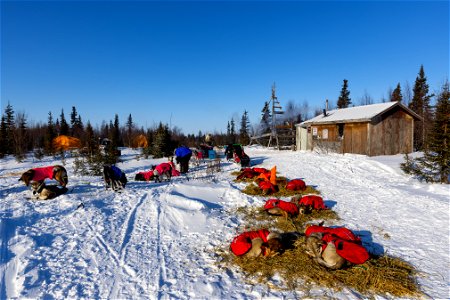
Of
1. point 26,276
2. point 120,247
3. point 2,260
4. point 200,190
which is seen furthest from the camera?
point 200,190

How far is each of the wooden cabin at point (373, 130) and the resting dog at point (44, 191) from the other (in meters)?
17.6

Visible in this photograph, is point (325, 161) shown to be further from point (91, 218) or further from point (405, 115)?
point (91, 218)

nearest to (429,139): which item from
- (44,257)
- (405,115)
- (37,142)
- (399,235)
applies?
(399,235)

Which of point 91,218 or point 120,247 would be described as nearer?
point 120,247

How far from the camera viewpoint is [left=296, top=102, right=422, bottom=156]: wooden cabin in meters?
16.8

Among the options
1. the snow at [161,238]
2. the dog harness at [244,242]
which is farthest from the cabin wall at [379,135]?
the dog harness at [244,242]

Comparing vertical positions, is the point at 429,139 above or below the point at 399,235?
above

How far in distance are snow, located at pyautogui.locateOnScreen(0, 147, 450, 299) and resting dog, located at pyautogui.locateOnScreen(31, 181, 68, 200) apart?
325 mm

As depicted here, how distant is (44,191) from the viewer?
22.5 feet

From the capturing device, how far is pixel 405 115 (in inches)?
703

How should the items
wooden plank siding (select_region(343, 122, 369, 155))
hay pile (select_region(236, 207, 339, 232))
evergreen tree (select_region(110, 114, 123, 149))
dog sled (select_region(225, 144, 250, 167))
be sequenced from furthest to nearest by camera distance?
evergreen tree (select_region(110, 114, 123, 149)), wooden plank siding (select_region(343, 122, 369, 155)), dog sled (select_region(225, 144, 250, 167)), hay pile (select_region(236, 207, 339, 232))

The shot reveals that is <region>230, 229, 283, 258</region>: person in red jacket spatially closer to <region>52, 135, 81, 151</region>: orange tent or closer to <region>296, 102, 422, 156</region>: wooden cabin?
<region>296, 102, 422, 156</region>: wooden cabin

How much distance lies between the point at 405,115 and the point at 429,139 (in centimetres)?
894

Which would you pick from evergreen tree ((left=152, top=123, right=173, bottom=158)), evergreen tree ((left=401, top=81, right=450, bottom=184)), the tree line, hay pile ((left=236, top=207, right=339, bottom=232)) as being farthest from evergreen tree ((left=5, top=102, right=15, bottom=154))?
evergreen tree ((left=401, top=81, right=450, bottom=184))
